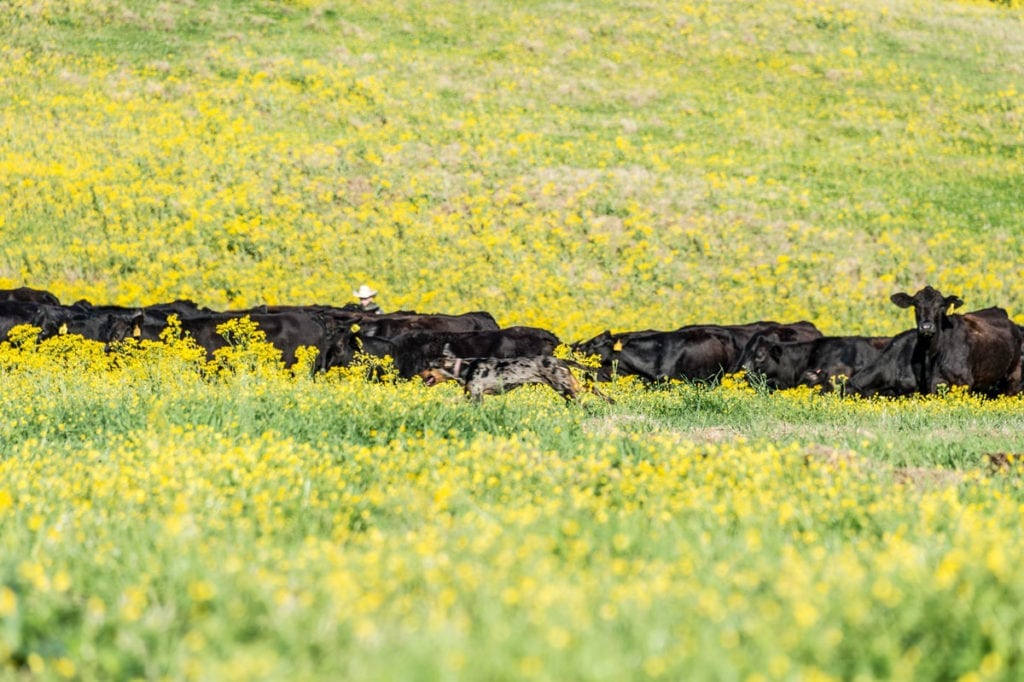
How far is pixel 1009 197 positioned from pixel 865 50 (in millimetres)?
15133

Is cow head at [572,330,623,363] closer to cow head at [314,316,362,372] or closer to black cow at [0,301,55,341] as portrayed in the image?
cow head at [314,316,362,372]

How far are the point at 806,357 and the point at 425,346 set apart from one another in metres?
6.52

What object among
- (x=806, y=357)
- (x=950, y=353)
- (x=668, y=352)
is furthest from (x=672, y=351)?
(x=950, y=353)

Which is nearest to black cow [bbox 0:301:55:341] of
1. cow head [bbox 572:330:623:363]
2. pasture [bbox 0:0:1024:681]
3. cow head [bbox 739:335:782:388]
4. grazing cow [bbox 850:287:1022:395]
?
pasture [bbox 0:0:1024:681]

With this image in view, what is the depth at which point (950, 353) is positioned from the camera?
18.7 m

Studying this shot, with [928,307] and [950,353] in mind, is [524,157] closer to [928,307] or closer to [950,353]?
[950,353]

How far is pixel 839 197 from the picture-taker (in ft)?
125

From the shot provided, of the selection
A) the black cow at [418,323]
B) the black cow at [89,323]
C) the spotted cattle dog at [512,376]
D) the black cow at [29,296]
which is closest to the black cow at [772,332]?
the black cow at [418,323]

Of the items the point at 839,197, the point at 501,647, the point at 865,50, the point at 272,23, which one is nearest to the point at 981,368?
the point at 501,647

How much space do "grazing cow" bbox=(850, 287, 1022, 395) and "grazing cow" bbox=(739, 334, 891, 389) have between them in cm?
38

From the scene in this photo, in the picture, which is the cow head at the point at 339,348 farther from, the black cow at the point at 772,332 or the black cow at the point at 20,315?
the black cow at the point at 772,332

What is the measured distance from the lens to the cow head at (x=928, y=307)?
18.0m

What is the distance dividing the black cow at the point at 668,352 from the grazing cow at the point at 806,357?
3.53 feet

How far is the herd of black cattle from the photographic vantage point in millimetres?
18750
